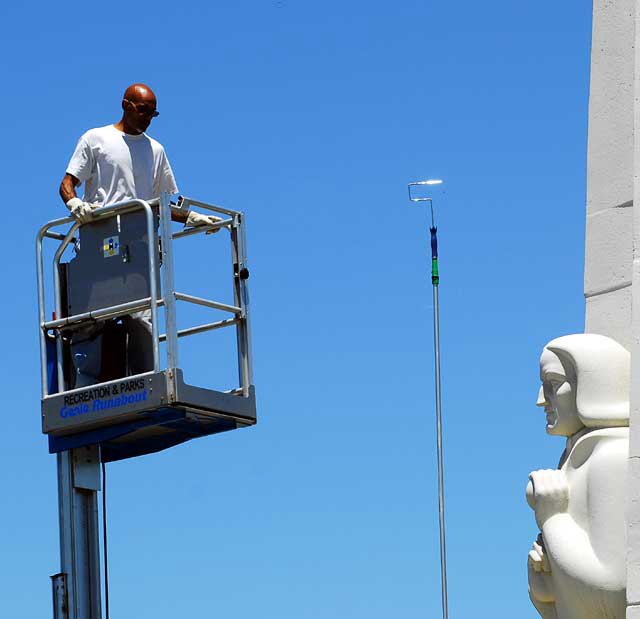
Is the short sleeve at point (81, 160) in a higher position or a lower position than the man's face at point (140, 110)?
lower

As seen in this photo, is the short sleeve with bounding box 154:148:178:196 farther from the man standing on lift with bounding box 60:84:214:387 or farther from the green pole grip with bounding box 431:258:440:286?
the green pole grip with bounding box 431:258:440:286

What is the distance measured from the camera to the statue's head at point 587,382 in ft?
33.0

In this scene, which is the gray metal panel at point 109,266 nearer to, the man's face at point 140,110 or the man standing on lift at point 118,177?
the man standing on lift at point 118,177

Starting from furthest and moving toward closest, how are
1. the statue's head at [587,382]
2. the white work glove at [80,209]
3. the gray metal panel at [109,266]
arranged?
1. the white work glove at [80,209]
2. the gray metal panel at [109,266]
3. the statue's head at [587,382]

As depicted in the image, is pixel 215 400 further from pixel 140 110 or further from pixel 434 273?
pixel 434 273

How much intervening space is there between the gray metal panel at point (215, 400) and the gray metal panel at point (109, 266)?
0.84 meters

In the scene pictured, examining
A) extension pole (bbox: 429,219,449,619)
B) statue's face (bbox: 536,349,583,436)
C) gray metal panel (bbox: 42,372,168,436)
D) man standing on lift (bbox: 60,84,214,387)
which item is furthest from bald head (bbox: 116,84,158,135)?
extension pole (bbox: 429,219,449,619)

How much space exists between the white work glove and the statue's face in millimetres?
5613

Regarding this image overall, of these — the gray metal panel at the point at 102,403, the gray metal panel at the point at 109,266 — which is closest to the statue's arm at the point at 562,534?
the gray metal panel at the point at 102,403

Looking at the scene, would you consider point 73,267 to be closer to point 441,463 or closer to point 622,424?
point 622,424

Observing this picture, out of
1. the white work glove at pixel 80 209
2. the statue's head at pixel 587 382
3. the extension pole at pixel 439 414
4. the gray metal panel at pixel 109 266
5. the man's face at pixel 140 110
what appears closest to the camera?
the statue's head at pixel 587 382

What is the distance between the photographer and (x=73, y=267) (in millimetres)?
15438

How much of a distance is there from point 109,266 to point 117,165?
2.72 ft

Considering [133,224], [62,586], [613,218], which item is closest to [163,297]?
[133,224]
